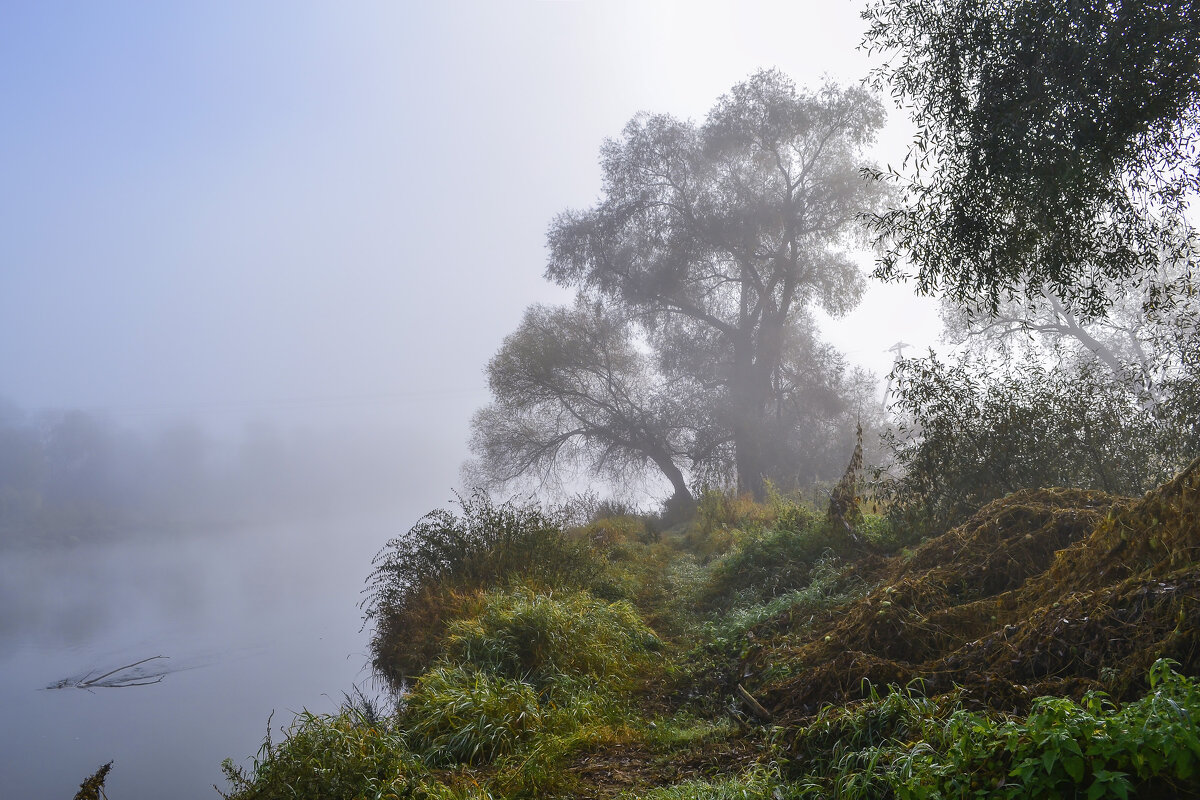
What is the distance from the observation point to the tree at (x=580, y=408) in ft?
86.7

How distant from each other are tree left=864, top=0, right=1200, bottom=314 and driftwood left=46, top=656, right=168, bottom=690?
10.8 m

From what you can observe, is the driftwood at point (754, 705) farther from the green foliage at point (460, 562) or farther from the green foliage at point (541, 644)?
the green foliage at point (460, 562)

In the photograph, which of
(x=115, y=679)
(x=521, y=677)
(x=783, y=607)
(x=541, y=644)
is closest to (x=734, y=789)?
(x=521, y=677)

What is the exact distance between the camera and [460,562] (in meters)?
10.1

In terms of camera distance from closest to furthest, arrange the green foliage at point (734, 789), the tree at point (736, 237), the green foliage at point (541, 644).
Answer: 1. the green foliage at point (734, 789)
2. the green foliage at point (541, 644)
3. the tree at point (736, 237)

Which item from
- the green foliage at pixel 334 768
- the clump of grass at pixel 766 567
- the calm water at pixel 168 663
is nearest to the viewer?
the green foliage at pixel 334 768

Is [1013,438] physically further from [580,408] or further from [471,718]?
[580,408]

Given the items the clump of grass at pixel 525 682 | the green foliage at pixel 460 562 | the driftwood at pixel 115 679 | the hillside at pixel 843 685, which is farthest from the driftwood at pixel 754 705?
the driftwood at pixel 115 679

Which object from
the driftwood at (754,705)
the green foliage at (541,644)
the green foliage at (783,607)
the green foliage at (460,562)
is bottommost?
A: the driftwood at (754,705)

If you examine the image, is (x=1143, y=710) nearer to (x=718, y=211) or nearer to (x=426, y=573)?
(x=426, y=573)

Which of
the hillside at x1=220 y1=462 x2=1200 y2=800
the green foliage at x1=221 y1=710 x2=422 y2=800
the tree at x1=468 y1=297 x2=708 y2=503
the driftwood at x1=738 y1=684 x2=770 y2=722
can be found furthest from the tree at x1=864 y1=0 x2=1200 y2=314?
the tree at x1=468 y1=297 x2=708 y2=503

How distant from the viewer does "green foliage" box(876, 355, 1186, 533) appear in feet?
31.0

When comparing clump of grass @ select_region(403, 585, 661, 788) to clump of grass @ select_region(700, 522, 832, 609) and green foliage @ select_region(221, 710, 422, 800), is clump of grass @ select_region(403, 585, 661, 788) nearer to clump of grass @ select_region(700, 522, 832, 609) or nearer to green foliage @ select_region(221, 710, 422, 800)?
green foliage @ select_region(221, 710, 422, 800)

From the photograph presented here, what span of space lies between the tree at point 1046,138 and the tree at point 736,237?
746 inches
